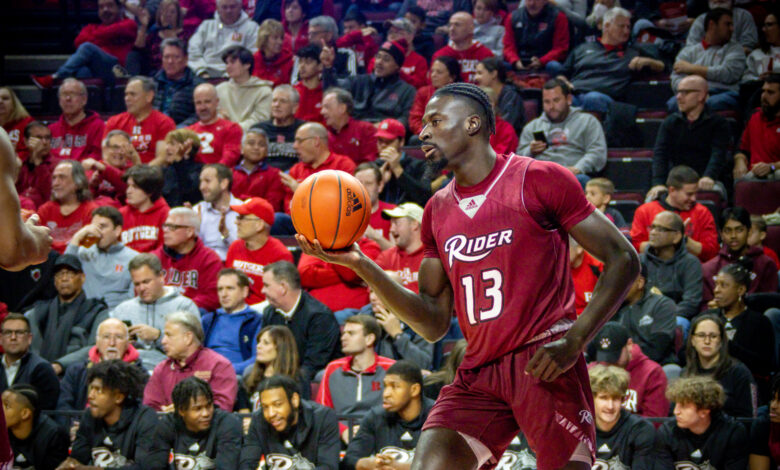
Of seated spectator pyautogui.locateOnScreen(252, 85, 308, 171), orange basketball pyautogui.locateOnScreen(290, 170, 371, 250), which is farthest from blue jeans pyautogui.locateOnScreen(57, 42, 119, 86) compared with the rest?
orange basketball pyautogui.locateOnScreen(290, 170, 371, 250)

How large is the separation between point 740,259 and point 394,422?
344 centimetres

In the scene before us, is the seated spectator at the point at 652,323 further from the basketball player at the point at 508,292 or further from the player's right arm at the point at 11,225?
the player's right arm at the point at 11,225

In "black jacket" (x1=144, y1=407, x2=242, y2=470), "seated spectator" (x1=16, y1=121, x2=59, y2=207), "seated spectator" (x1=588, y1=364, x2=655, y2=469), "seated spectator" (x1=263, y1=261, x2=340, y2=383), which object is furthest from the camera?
"seated spectator" (x1=16, y1=121, x2=59, y2=207)

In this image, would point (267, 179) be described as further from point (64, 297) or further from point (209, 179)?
point (64, 297)

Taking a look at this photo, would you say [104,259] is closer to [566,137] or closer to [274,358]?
[274,358]

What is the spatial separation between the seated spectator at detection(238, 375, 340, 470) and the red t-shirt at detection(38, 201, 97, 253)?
364 centimetres

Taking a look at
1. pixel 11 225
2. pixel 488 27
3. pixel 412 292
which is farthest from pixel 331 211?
pixel 488 27

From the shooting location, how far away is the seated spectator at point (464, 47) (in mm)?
11062

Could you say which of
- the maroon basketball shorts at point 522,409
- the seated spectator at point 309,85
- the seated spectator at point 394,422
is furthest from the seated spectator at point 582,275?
the maroon basketball shorts at point 522,409

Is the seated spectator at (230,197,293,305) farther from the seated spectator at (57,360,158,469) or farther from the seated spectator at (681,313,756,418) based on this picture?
the seated spectator at (681,313,756,418)

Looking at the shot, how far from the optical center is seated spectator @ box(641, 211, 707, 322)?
7.96m

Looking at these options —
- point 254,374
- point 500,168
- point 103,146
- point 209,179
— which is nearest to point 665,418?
point 254,374

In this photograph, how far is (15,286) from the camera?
9.09 meters

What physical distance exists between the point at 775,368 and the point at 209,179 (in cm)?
518
